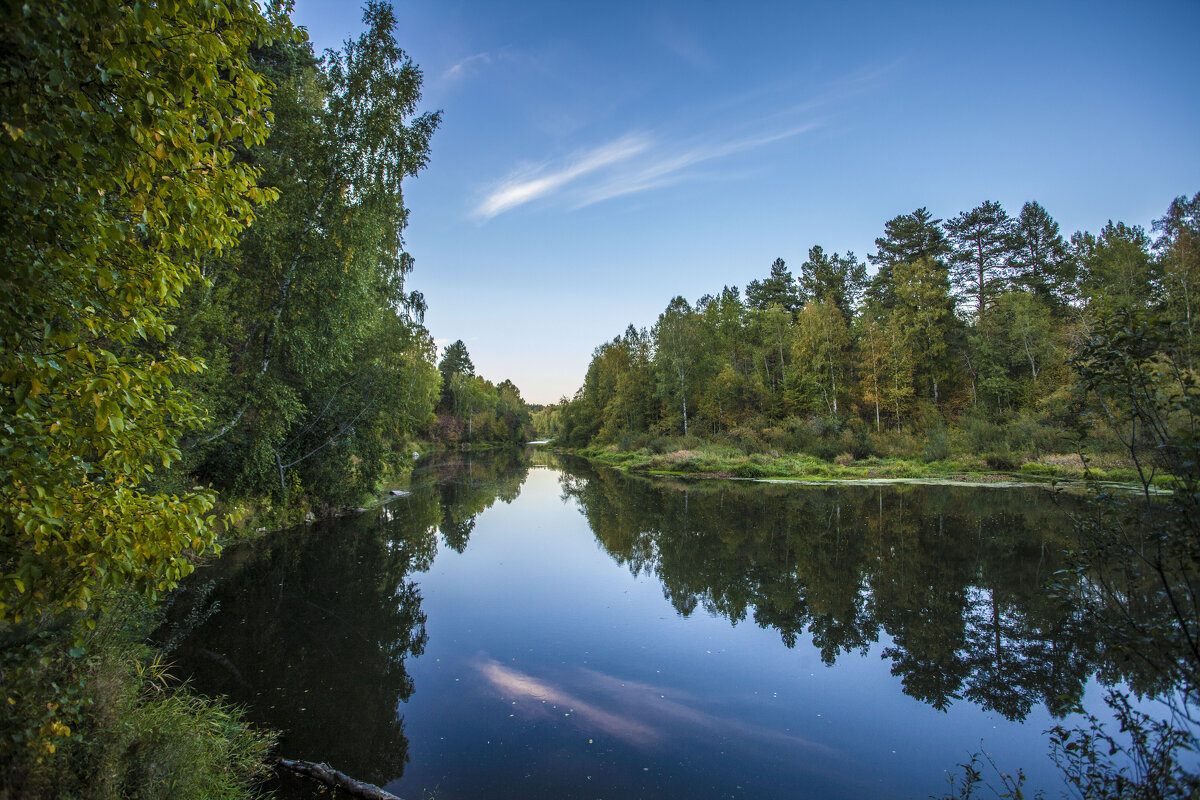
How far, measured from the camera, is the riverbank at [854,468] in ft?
67.2

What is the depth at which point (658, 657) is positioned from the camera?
732 cm

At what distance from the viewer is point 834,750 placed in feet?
16.8

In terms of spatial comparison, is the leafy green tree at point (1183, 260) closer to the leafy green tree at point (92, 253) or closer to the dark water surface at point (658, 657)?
the dark water surface at point (658, 657)

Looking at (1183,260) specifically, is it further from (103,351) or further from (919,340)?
(103,351)

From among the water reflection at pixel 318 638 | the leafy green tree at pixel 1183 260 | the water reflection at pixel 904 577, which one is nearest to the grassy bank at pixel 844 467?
the water reflection at pixel 904 577

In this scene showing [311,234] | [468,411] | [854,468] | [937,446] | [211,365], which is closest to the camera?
[211,365]

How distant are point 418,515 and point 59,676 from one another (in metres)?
16.9

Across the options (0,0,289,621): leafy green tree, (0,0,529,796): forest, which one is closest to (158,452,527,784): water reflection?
(0,0,529,796): forest

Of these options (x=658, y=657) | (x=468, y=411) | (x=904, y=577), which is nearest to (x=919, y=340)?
(x=904, y=577)

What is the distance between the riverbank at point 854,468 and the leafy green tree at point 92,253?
23922 millimetres

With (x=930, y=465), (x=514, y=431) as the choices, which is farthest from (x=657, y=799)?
(x=514, y=431)

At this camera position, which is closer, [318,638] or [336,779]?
[336,779]

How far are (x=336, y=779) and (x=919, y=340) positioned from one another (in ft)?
136

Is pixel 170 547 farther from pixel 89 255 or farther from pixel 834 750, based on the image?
pixel 834 750
